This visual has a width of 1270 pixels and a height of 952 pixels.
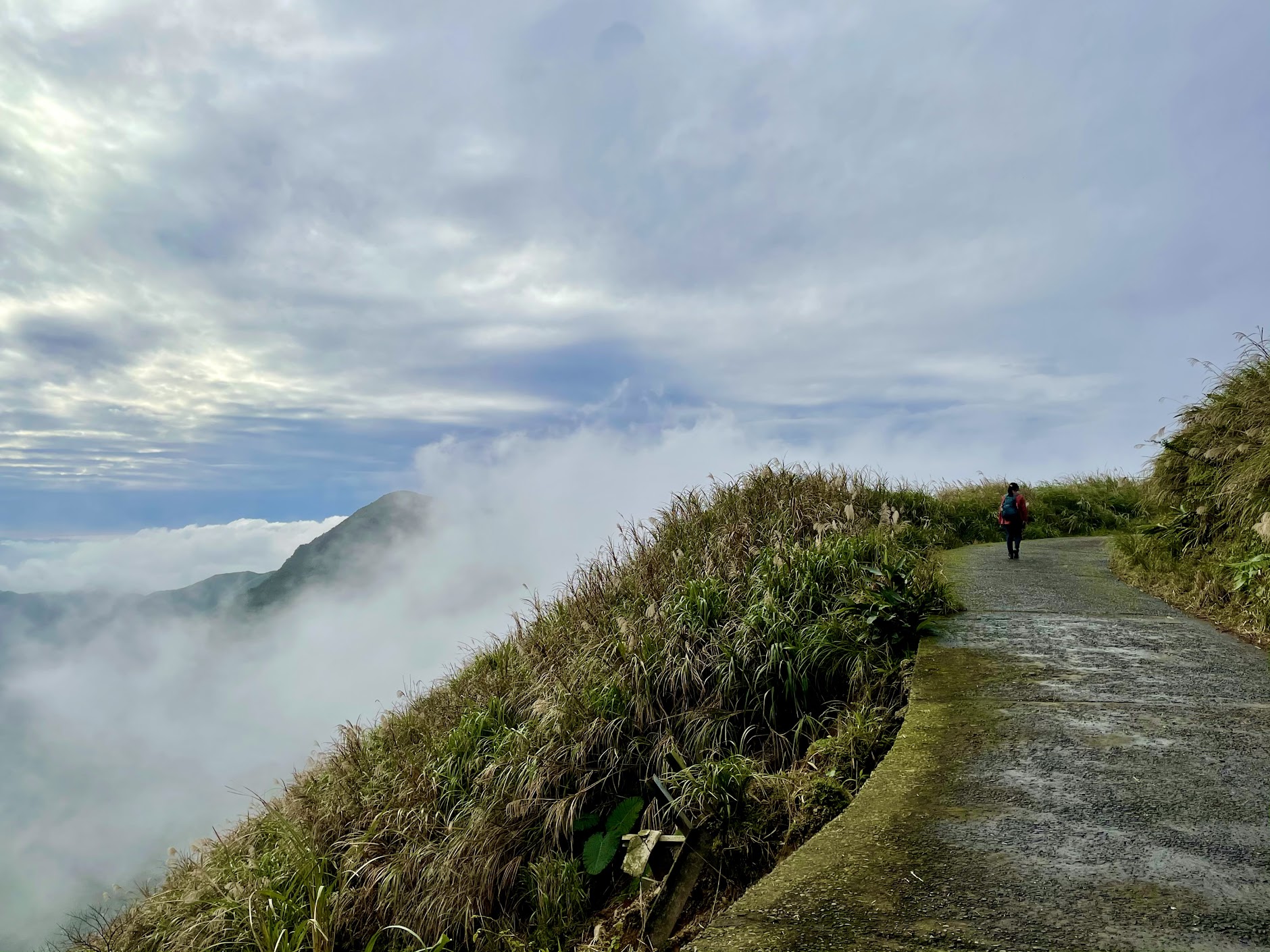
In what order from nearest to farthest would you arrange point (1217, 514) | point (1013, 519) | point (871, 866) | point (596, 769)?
point (871, 866) → point (596, 769) → point (1217, 514) → point (1013, 519)

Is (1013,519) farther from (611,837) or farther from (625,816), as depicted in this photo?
(611,837)

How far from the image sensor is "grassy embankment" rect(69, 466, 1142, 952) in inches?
185

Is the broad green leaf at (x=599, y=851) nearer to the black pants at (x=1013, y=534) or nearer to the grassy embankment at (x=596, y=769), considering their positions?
the grassy embankment at (x=596, y=769)

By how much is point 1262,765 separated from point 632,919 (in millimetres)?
3267

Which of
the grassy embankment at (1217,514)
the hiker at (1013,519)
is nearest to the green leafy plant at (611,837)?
the grassy embankment at (1217,514)

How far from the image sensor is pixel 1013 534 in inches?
439

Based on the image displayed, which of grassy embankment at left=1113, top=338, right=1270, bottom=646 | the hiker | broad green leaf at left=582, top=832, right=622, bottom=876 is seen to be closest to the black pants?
the hiker

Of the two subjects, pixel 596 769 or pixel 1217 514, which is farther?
pixel 1217 514

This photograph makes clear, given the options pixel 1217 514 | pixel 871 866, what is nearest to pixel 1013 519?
pixel 1217 514

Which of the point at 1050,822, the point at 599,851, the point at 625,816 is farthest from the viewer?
the point at 625,816

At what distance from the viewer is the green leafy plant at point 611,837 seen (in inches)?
195

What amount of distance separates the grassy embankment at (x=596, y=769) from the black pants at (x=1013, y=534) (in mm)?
A: 3214

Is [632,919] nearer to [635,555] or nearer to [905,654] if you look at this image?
[905,654]

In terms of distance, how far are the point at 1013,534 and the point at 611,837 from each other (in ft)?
27.7
